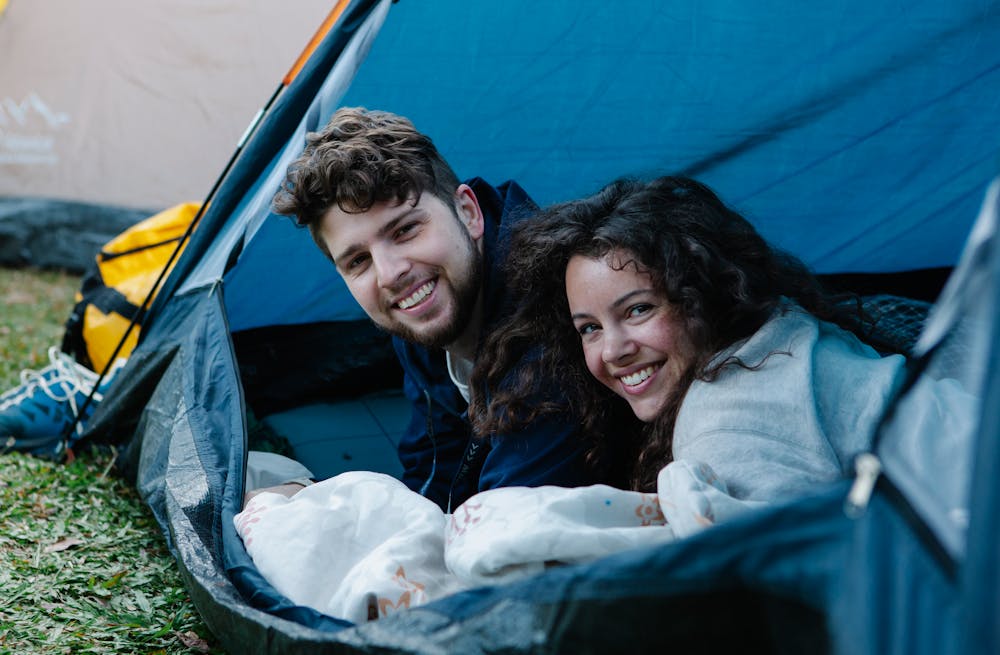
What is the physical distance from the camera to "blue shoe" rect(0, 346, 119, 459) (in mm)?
2393

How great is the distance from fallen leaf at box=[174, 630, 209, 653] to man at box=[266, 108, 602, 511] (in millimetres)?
452

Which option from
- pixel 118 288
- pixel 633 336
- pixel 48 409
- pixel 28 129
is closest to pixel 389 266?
pixel 633 336

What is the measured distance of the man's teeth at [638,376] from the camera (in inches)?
58.6

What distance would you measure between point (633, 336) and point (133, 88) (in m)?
3.74

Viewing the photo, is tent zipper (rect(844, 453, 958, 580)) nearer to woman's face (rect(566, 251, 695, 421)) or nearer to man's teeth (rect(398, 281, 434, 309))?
woman's face (rect(566, 251, 695, 421))

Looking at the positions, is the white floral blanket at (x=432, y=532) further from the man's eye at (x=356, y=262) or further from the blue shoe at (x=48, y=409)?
the blue shoe at (x=48, y=409)

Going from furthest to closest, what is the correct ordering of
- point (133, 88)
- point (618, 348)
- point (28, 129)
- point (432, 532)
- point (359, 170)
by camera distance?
point (28, 129), point (133, 88), point (359, 170), point (618, 348), point (432, 532)

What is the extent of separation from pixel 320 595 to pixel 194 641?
1.11 ft

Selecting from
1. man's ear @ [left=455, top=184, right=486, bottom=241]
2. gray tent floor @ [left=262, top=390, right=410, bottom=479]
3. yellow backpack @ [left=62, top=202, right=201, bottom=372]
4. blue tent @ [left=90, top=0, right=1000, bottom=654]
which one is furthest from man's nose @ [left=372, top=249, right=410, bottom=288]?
yellow backpack @ [left=62, top=202, right=201, bottom=372]

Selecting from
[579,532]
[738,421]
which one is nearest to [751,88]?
[738,421]

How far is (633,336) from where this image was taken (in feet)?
4.86

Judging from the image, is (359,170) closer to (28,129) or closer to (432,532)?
(432,532)

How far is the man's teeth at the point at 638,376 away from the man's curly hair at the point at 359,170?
47 cm

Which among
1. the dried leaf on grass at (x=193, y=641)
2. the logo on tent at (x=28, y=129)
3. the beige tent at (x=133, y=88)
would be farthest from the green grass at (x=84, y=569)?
the logo on tent at (x=28, y=129)
